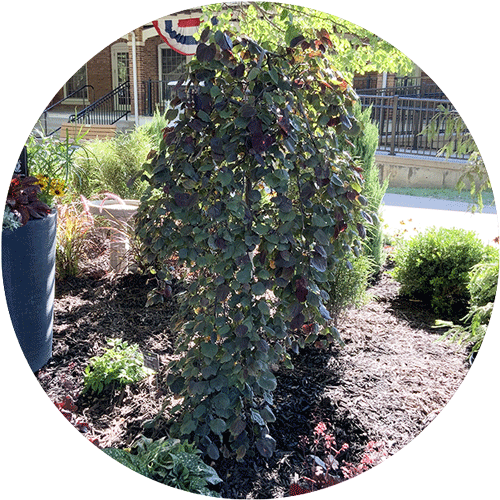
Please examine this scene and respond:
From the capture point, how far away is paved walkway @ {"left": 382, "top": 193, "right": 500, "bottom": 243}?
7203mm

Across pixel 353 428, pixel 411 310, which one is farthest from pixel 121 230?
pixel 353 428

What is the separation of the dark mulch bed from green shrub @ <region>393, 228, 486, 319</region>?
0.17 meters

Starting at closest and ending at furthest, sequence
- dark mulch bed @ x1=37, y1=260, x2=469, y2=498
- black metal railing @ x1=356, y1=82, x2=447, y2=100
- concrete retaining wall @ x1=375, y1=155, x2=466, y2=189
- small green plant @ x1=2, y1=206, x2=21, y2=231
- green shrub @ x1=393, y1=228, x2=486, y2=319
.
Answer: dark mulch bed @ x1=37, y1=260, x2=469, y2=498 → small green plant @ x1=2, y1=206, x2=21, y2=231 → green shrub @ x1=393, y1=228, x2=486, y2=319 → concrete retaining wall @ x1=375, y1=155, x2=466, y2=189 → black metal railing @ x1=356, y1=82, x2=447, y2=100

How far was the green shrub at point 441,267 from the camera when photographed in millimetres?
4137

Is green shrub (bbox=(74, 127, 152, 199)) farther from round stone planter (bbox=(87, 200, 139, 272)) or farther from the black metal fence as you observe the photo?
the black metal fence

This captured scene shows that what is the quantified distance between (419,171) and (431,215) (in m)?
2.20

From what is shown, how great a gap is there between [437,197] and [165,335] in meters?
6.97

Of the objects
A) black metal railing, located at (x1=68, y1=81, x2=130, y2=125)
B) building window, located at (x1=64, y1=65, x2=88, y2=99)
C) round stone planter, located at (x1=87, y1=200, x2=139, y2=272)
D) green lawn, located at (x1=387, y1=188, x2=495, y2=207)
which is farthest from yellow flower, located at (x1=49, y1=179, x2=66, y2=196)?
building window, located at (x1=64, y1=65, x2=88, y2=99)

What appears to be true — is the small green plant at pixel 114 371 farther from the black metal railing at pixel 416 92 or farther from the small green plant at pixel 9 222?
the black metal railing at pixel 416 92

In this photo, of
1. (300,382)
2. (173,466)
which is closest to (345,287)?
(300,382)

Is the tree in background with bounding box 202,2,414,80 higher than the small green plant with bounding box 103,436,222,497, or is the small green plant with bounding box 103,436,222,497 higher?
the tree in background with bounding box 202,2,414,80

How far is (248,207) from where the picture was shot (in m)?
2.03

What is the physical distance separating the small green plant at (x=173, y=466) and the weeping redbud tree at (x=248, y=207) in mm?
89

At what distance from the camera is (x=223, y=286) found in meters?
1.95
